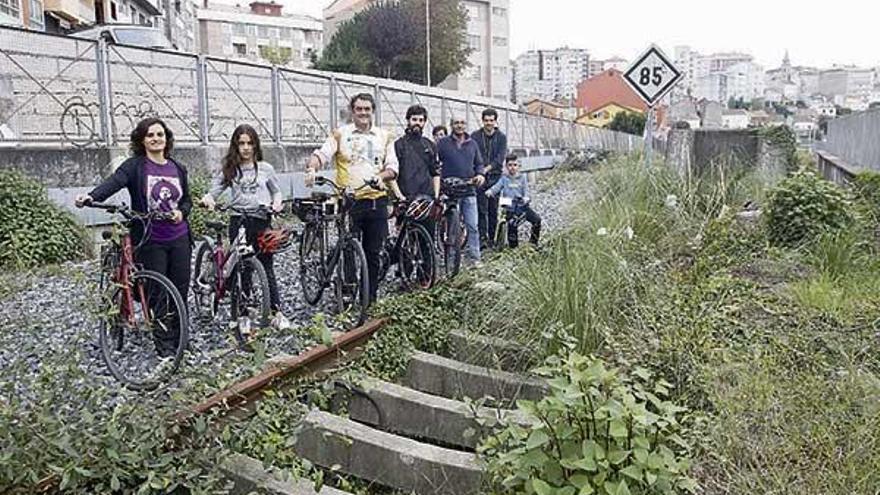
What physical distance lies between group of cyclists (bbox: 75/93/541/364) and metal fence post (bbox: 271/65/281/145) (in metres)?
6.35

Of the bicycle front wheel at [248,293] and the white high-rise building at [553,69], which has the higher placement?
the white high-rise building at [553,69]

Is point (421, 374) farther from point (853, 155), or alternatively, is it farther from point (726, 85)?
point (726, 85)

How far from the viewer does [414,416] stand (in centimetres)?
451

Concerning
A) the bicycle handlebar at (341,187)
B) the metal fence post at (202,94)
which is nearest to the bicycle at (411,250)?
the bicycle handlebar at (341,187)

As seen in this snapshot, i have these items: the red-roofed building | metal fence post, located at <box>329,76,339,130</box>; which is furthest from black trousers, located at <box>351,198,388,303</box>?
the red-roofed building

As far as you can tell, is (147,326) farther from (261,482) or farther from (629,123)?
(629,123)

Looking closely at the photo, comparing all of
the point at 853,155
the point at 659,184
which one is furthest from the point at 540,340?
the point at 853,155

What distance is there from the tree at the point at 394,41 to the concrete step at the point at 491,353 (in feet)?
133

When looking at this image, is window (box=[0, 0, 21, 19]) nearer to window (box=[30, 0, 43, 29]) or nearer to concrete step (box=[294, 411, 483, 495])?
window (box=[30, 0, 43, 29])

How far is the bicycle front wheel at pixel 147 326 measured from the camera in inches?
189

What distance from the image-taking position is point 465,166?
802cm

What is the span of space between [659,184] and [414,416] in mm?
5947

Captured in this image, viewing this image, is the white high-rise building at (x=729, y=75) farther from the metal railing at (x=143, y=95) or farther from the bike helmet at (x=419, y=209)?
the bike helmet at (x=419, y=209)

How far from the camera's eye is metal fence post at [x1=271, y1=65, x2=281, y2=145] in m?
13.9
